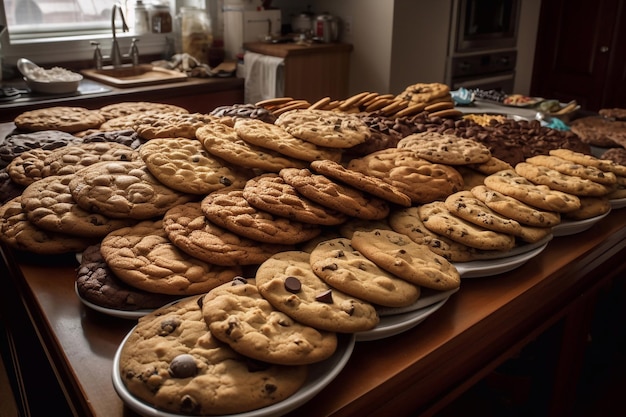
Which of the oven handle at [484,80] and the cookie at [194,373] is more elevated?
the oven handle at [484,80]

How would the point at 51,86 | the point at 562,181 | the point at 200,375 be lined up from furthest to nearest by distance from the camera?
the point at 51,86 → the point at 562,181 → the point at 200,375

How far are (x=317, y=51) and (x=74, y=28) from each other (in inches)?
66.6

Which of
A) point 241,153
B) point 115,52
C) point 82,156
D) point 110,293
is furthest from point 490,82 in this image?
point 110,293

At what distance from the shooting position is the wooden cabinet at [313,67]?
157 inches

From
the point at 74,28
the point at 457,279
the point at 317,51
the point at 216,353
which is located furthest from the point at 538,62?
the point at 216,353

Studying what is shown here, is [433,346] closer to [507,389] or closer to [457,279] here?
[457,279]

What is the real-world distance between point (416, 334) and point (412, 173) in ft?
1.68

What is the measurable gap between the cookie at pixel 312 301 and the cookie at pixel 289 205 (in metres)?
0.15

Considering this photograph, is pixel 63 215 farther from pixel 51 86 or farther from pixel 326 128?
pixel 51 86

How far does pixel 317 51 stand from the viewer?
13.6ft

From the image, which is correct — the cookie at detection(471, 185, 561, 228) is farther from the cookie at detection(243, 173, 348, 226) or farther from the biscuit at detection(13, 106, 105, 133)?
the biscuit at detection(13, 106, 105, 133)

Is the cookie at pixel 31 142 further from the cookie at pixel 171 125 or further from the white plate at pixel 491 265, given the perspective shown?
the white plate at pixel 491 265

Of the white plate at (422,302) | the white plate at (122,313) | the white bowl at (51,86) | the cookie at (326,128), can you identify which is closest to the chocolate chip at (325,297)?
the white plate at (422,302)

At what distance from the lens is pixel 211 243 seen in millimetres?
1166
